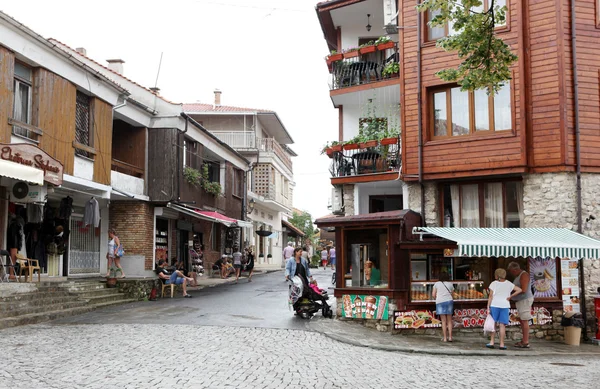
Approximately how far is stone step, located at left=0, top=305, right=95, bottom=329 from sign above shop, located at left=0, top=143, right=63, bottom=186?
337 centimetres

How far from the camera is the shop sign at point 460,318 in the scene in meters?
13.9

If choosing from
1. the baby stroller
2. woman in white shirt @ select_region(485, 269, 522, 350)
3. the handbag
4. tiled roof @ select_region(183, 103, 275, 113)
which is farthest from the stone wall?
tiled roof @ select_region(183, 103, 275, 113)

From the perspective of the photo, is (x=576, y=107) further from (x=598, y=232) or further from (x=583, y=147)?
(x=598, y=232)

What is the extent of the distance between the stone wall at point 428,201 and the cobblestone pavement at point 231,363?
5.42 meters

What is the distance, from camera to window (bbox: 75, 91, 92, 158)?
711 inches

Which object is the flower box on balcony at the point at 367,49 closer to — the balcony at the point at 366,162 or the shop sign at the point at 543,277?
the balcony at the point at 366,162

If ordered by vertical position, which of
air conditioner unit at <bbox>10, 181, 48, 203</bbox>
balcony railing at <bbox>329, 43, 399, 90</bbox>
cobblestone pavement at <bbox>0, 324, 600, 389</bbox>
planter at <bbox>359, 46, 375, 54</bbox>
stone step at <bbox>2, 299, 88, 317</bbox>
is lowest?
cobblestone pavement at <bbox>0, 324, 600, 389</bbox>

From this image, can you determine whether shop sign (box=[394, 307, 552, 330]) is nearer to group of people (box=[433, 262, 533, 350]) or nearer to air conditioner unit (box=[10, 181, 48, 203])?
group of people (box=[433, 262, 533, 350])

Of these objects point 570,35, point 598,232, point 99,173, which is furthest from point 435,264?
point 99,173

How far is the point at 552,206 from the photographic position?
14930mm

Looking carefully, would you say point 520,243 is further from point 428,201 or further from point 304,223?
point 304,223

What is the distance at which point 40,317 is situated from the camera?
13.3 m

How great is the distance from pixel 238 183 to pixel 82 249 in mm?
15293

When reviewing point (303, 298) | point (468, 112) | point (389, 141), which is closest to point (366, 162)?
point (389, 141)
